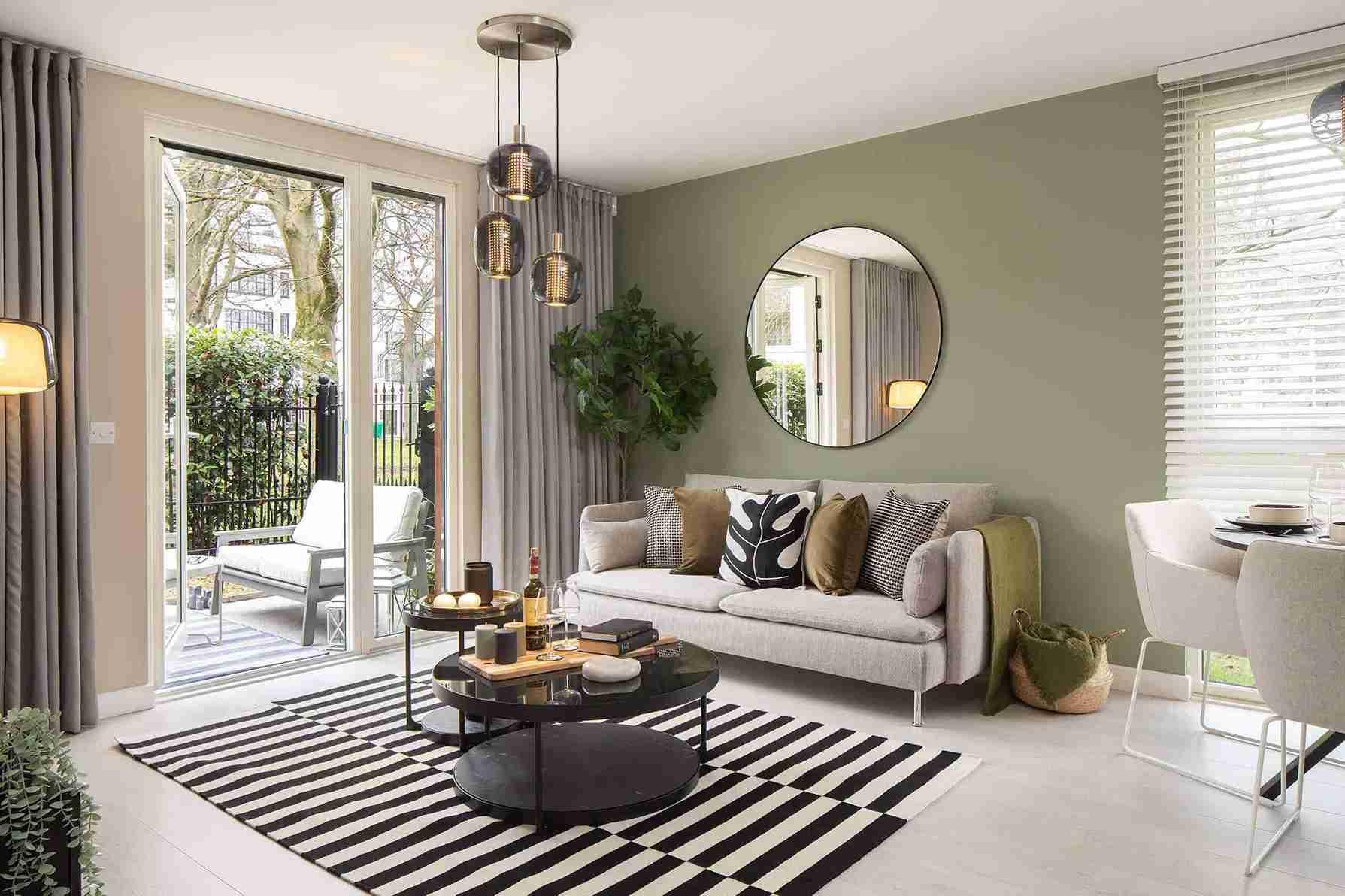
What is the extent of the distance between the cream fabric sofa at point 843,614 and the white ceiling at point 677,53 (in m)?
1.82

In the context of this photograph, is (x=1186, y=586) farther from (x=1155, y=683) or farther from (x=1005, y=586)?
(x=1155, y=683)

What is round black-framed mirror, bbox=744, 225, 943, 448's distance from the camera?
4.60 meters

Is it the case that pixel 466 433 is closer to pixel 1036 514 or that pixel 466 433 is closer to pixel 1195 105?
pixel 1036 514

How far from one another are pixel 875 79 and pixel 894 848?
307cm

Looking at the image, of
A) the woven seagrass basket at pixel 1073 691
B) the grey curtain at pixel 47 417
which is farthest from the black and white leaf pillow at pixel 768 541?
the grey curtain at pixel 47 417

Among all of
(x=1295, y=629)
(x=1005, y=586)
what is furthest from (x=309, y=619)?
(x=1295, y=629)

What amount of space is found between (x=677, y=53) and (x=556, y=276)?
1.03 meters

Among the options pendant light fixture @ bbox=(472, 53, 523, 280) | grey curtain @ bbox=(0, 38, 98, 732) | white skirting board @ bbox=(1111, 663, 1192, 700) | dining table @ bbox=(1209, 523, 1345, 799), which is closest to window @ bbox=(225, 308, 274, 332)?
grey curtain @ bbox=(0, 38, 98, 732)

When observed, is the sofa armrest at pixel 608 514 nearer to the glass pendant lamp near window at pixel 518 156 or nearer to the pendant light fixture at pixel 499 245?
the pendant light fixture at pixel 499 245

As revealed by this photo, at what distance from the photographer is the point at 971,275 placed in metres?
4.43

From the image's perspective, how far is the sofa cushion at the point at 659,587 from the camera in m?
4.19

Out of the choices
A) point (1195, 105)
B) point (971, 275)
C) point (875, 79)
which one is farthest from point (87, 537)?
point (1195, 105)

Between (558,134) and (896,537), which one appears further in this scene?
(558,134)

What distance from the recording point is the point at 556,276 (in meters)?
3.56
